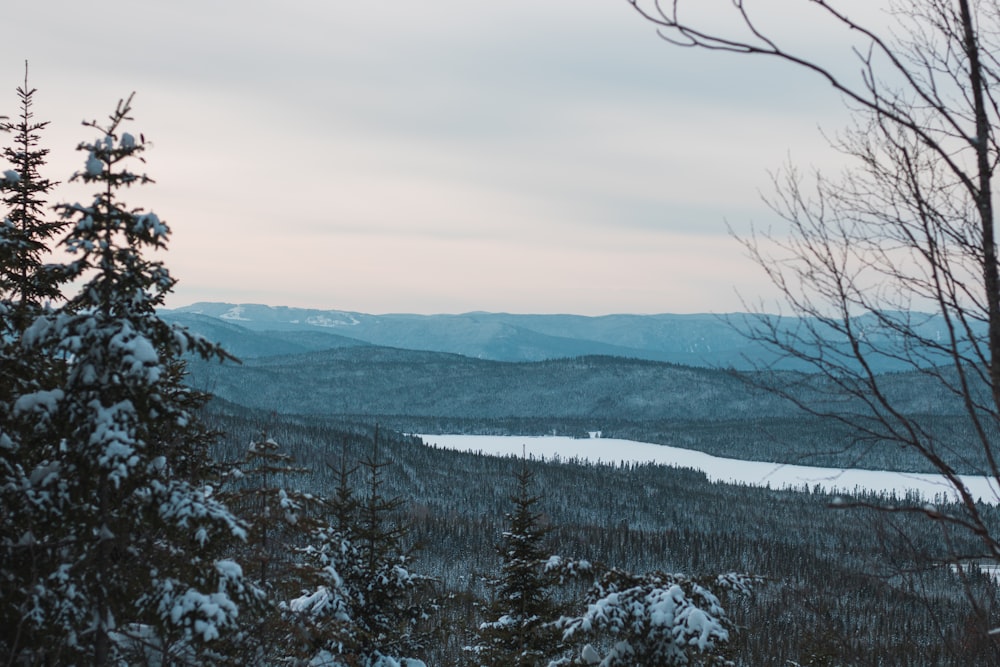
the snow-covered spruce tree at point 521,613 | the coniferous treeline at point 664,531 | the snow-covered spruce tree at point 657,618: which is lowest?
the coniferous treeline at point 664,531

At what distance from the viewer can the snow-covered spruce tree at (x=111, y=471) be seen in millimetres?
8273

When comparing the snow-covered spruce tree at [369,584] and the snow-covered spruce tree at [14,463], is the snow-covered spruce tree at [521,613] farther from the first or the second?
the snow-covered spruce tree at [14,463]

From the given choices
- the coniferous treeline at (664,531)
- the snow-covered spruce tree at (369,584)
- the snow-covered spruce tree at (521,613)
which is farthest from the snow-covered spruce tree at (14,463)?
the coniferous treeline at (664,531)

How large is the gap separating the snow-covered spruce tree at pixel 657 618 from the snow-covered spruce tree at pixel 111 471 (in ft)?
14.8

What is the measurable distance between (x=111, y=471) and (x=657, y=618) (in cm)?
652

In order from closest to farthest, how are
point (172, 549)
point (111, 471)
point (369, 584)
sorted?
1. point (111, 471)
2. point (172, 549)
3. point (369, 584)

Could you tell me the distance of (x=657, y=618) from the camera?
412 inches

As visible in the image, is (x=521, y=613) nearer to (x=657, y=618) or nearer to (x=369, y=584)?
(x=369, y=584)

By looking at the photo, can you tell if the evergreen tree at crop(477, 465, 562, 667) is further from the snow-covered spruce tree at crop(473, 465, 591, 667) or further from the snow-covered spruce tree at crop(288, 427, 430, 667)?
the snow-covered spruce tree at crop(288, 427, 430, 667)

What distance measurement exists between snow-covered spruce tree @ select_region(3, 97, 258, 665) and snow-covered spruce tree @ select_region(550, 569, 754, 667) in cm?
450

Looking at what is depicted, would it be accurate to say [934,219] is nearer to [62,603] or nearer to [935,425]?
[62,603]

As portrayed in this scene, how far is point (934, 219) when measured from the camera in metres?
5.24

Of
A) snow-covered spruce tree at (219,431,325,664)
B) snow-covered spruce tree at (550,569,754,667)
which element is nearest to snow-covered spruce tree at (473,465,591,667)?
snow-covered spruce tree at (219,431,325,664)

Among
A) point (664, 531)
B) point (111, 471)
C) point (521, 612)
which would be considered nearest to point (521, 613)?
point (521, 612)
